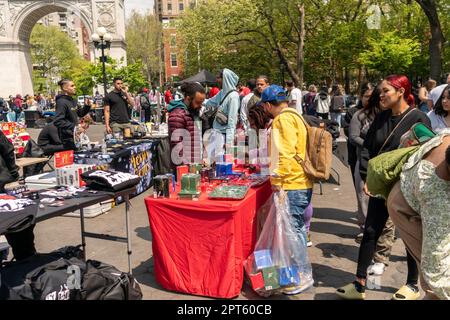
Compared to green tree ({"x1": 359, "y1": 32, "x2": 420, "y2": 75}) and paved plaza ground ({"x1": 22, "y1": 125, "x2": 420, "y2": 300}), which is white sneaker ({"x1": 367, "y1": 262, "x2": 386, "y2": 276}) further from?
green tree ({"x1": 359, "y1": 32, "x2": 420, "y2": 75})

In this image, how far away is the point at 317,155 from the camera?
376 centimetres

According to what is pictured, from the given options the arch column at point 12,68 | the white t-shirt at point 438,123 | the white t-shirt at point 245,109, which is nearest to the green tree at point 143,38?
the arch column at point 12,68

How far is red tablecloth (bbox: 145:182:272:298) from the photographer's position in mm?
3473

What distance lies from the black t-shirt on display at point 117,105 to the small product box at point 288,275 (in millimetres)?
5839

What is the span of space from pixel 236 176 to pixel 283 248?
3.56 ft

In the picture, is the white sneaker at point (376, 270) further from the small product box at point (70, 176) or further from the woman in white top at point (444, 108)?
the small product box at point (70, 176)

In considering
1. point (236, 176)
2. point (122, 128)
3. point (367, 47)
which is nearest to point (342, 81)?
point (367, 47)

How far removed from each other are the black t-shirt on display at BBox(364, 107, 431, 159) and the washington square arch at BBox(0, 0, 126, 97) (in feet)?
89.7

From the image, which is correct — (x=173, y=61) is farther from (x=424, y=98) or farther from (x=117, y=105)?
(x=424, y=98)

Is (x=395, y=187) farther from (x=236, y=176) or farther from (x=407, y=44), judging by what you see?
(x=407, y=44)

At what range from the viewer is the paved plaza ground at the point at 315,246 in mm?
3861

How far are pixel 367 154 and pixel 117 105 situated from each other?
5.59 meters

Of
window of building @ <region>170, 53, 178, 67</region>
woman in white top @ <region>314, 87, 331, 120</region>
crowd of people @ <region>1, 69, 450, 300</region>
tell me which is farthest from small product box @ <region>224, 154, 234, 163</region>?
window of building @ <region>170, 53, 178, 67</region>

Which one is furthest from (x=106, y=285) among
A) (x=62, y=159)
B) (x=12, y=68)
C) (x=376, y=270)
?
(x=12, y=68)
